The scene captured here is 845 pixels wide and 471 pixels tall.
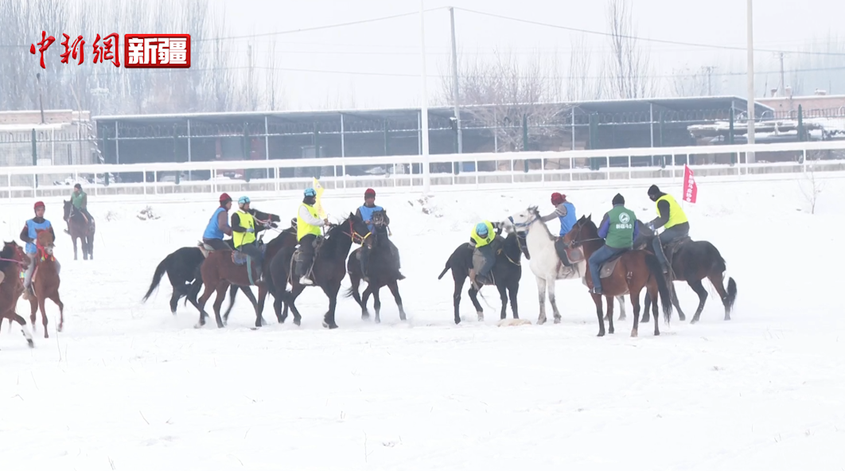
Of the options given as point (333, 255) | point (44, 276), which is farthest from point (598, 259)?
point (44, 276)

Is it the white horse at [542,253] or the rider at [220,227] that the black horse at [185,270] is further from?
the white horse at [542,253]

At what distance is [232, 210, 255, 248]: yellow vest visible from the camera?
15.4 meters

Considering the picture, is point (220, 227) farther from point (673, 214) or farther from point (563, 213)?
point (673, 214)

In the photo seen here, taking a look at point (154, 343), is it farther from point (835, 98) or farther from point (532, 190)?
point (835, 98)

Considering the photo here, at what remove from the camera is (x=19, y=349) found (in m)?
13.1

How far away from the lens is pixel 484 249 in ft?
50.0

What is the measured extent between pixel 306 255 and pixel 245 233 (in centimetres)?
121

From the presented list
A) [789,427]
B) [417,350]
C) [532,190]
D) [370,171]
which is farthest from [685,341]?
[370,171]

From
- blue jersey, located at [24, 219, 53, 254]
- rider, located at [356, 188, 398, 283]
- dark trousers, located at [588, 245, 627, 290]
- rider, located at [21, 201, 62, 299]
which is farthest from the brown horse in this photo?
dark trousers, located at [588, 245, 627, 290]

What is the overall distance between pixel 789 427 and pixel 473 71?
52.0 metres

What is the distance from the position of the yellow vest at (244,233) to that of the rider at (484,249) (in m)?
3.23

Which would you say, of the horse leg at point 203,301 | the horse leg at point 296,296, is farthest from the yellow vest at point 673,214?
the horse leg at point 203,301

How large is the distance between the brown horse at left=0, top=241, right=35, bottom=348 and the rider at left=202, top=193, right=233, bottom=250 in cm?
312

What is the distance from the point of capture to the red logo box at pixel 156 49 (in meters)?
56.0
